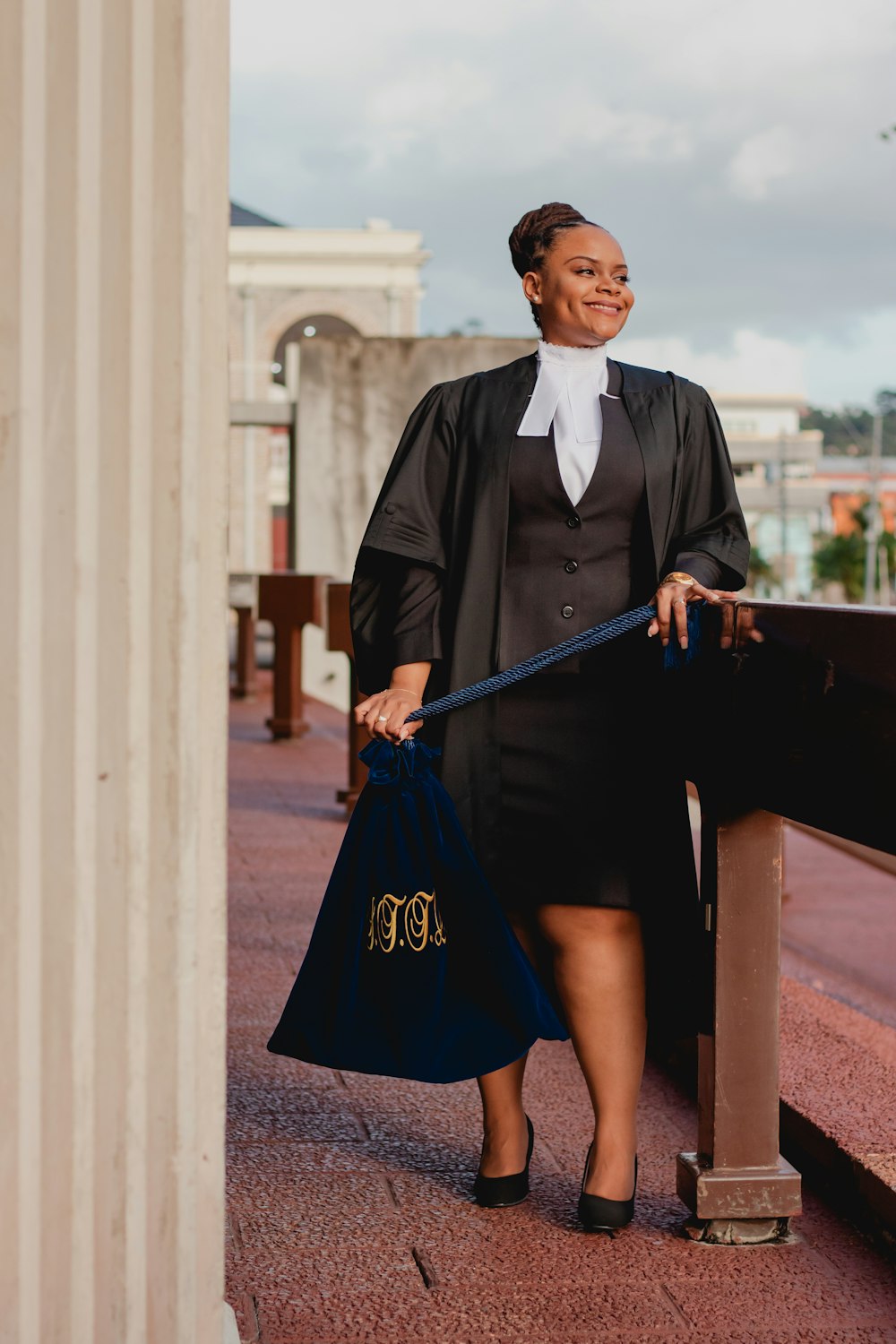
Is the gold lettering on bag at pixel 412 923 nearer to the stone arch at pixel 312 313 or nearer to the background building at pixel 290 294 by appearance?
the background building at pixel 290 294

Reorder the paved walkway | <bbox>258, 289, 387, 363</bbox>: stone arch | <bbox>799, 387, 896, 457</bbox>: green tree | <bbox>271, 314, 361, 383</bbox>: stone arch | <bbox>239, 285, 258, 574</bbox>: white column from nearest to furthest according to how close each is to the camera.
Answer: the paved walkway, <bbox>239, 285, 258, 574</bbox>: white column, <bbox>258, 289, 387, 363</bbox>: stone arch, <bbox>271, 314, 361, 383</bbox>: stone arch, <bbox>799, 387, 896, 457</bbox>: green tree

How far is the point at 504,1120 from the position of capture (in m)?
3.03

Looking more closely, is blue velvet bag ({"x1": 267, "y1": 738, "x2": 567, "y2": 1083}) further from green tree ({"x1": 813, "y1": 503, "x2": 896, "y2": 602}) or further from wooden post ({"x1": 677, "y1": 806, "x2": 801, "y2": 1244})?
green tree ({"x1": 813, "y1": 503, "x2": 896, "y2": 602})

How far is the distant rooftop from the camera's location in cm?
5411

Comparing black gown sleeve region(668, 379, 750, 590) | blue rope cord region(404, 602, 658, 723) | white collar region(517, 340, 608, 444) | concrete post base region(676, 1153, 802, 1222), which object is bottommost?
concrete post base region(676, 1153, 802, 1222)

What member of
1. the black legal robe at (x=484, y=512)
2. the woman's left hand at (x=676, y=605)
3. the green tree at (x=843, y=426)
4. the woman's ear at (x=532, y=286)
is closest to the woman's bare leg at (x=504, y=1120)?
the black legal robe at (x=484, y=512)

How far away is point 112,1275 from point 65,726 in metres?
0.59

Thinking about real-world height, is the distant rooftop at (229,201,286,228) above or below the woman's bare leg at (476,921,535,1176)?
above

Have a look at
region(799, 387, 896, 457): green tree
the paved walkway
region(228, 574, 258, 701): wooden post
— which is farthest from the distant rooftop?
→ region(799, 387, 896, 457): green tree

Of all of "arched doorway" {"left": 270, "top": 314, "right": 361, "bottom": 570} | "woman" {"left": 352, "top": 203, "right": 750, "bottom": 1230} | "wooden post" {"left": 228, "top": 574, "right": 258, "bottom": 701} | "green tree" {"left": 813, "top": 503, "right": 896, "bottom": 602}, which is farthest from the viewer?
"green tree" {"left": 813, "top": 503, "right": 896, "bottom": 602}

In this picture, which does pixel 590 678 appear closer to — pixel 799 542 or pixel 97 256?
pixel 97 256

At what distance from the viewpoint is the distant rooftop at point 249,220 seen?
5411 cm

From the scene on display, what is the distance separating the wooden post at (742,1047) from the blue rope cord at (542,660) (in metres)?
0.36

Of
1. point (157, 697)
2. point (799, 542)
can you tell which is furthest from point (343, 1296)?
point (799, 542)
